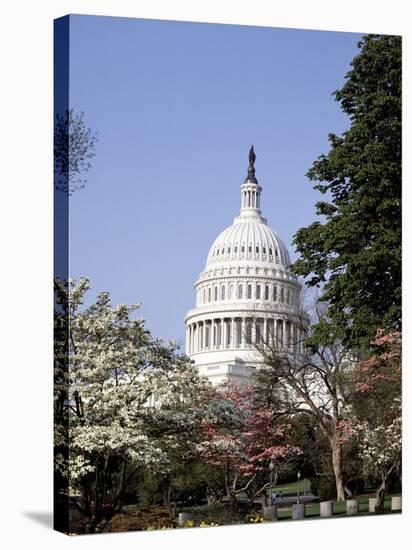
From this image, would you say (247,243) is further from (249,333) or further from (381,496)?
(381,496)

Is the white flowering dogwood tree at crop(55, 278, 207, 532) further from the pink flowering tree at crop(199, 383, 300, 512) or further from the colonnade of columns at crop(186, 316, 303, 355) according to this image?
the colonnade of columns at crop(186, 316, 303, 355)

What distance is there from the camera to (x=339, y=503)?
17578mm

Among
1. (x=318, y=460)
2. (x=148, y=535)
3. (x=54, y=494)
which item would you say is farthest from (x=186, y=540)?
(x=318, y=460)

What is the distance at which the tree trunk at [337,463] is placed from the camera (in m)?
17.6

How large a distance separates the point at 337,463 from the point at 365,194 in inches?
141

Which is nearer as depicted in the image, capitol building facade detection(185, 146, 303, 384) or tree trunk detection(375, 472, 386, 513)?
capitol building facade detection(185, 146, 303, 384)

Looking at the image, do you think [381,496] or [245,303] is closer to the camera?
[381,496]

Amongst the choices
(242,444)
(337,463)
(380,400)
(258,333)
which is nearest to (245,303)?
(258,333)

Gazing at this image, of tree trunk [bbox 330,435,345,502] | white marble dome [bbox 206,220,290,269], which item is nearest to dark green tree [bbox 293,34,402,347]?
white marble dome [bbox 206,220,290,269]

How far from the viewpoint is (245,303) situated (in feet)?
64.5

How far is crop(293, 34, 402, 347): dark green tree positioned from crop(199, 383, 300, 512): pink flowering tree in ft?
5.94

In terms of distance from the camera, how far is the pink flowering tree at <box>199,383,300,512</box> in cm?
1688

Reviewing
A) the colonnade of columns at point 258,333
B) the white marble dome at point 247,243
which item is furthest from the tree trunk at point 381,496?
the white marble dome at point 247,243

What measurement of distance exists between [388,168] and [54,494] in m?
6.22
